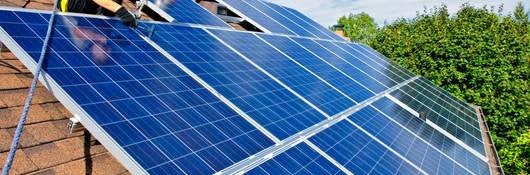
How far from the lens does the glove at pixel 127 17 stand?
652 centimetres

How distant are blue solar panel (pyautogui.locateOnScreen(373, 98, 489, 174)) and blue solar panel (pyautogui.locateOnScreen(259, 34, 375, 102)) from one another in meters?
0.49

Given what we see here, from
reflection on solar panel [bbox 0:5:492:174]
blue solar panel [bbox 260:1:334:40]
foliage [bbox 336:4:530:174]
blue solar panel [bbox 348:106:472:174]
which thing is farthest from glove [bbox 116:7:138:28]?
foliage [bbox 336:4:530:174]

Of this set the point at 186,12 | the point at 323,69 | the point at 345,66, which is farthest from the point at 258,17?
the point at 186,12

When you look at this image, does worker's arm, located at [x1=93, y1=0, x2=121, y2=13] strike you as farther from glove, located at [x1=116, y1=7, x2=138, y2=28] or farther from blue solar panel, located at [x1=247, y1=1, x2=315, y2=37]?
blue solar panel, located at [x1=247, y1=1, x2=315, y2=37]

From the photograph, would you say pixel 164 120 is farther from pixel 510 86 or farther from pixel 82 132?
pixel 510 86

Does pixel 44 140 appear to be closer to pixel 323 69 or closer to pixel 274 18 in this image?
pixel 323 69

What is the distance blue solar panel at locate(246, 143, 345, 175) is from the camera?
4.92 m

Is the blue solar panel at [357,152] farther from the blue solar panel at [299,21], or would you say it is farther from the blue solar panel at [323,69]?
the blue solar panel at [299,21]

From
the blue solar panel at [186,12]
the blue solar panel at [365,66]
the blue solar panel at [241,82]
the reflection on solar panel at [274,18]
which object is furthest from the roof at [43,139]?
the blue solar panel at [365,66]

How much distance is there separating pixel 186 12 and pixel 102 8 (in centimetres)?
320

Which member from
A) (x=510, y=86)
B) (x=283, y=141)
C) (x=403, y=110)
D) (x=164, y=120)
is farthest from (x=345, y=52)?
(x=510, y=86)

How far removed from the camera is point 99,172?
4691mm

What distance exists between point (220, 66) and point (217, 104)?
153 centimetres

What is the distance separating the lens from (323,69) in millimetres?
10695
